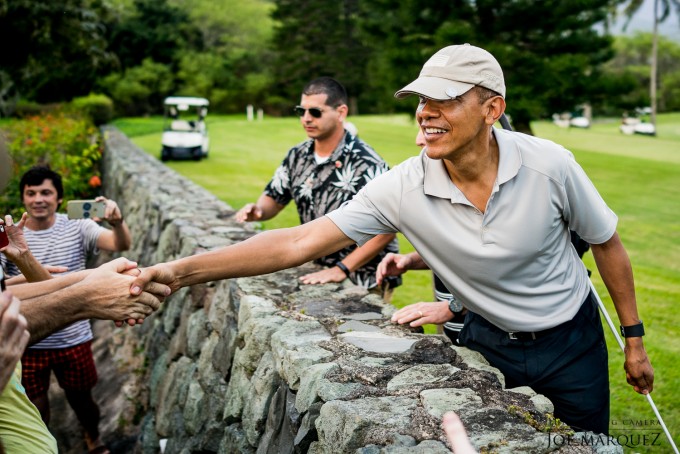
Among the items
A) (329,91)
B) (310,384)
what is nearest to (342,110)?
(329,91)

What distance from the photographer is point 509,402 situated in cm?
268

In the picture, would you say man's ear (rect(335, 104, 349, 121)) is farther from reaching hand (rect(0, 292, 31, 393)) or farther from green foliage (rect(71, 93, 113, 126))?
green foliage (rect(71, 93, 113, 126))

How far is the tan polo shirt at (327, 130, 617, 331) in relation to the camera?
283 centimetres

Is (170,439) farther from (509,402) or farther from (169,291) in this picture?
(509,402)

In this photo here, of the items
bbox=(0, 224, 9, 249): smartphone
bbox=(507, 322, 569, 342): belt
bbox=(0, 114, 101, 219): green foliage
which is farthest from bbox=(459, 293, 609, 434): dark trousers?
bbox=(0, 114, 101, 219): green foliage

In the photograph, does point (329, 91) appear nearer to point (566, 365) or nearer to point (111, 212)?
point (111, 212)

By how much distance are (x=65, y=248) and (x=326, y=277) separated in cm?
205

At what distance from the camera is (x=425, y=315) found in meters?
3.62

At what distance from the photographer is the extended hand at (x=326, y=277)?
14.8 feet

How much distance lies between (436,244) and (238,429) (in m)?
1.64

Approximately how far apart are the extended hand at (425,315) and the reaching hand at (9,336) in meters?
2.00

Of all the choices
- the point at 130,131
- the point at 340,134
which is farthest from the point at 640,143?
the point at 340,134

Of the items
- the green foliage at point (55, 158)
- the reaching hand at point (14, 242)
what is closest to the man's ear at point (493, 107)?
the reaching hand at point (14, 242)

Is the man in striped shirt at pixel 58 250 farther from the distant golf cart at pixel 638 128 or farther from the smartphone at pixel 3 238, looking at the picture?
the distant golf cart at pixel 638 128
